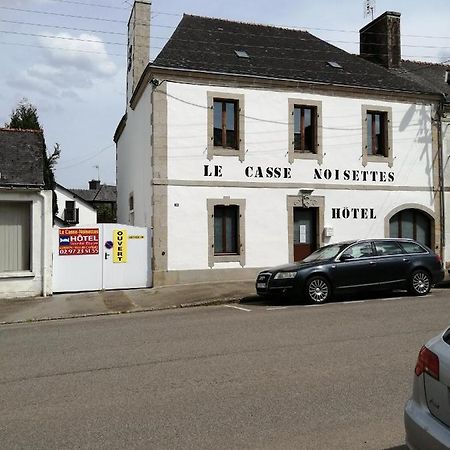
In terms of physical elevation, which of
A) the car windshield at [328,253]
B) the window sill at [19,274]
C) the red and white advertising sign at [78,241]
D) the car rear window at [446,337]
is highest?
the red and white advertising sign at [78,241]

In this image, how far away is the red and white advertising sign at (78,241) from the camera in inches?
591

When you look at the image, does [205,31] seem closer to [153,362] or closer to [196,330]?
[196,330]

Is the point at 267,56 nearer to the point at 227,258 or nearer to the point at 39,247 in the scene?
the point at 227,258

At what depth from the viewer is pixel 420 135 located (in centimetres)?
1952

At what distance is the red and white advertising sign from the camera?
15023mm

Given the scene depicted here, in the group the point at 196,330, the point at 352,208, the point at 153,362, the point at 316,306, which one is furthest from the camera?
the point at 352,208

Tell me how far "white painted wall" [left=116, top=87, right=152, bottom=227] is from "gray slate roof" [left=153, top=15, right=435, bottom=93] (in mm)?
2125

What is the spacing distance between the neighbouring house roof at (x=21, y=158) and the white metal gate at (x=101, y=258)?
5.52ft

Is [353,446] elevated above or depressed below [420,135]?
below

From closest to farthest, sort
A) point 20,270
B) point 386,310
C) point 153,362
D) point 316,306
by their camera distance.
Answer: point 153,362 → point 386,310 → point 316,306 → point 20,270

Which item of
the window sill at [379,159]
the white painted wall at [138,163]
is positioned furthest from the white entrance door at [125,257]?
the window sill at [379,159]

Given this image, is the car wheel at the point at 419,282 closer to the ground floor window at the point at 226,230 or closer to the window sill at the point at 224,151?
the ground floor window at the point at 226,230

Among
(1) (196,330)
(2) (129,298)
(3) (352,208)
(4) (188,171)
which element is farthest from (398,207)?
(1) (196,330)

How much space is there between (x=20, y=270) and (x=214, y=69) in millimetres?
8674
